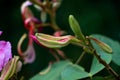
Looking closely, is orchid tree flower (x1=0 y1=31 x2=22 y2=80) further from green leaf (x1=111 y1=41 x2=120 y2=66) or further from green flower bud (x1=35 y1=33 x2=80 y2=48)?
green leaf (x1=111 y1=41 x2=120 y2=66)

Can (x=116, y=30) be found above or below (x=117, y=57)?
below

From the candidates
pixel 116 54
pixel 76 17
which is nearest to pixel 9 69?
pixel 116 54

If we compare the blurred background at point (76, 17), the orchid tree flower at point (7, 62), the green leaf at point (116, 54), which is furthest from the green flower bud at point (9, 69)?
the blurred background at point (76, 17)

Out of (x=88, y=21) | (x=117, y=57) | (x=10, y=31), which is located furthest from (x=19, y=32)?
(x=117, y=57)

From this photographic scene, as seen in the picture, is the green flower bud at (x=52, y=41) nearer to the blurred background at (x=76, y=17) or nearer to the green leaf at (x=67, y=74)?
the green leaf at (x=67, y=74)

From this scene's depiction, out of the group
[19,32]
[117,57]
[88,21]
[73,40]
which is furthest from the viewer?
[19,32]

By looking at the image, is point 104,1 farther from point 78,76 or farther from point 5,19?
point 78,76
